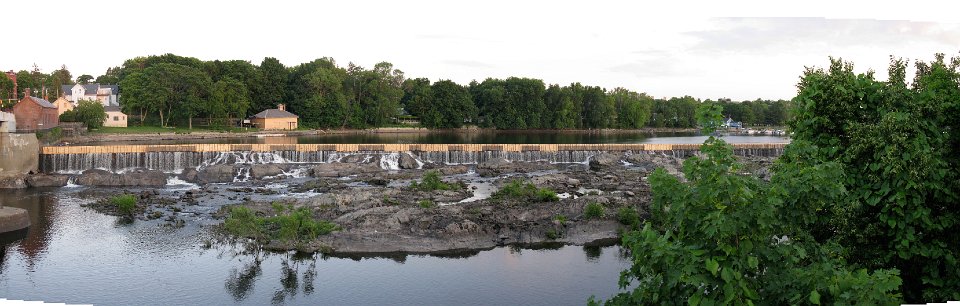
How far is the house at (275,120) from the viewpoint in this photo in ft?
326

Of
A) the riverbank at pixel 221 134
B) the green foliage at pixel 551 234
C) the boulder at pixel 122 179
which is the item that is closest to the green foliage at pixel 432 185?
the green foliage at pixel 551 234

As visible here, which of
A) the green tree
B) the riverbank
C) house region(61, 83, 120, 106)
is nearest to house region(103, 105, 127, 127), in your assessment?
the riverbank

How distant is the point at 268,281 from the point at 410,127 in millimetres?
97129

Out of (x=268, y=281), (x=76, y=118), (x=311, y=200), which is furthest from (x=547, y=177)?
(x=76, y=118)

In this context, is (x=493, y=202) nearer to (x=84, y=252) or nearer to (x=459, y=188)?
Answer: (x=459, y=188)

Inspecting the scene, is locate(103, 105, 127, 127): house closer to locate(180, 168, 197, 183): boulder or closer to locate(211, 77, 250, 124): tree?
locate(211, 77, 250, 124): tree

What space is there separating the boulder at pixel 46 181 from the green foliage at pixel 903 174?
42.6 metres

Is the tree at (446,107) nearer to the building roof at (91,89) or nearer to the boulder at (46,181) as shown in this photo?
the building roof at (91,89)

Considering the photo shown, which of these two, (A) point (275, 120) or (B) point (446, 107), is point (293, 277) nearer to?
(A) point (275, 120)

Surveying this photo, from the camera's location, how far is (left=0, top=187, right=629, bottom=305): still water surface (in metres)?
19.6

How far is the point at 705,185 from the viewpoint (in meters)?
6.67

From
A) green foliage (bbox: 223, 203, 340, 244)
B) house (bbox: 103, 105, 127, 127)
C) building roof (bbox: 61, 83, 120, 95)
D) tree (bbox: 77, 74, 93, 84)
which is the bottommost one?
green foliage (bbox: 223, 203, 340, 244)

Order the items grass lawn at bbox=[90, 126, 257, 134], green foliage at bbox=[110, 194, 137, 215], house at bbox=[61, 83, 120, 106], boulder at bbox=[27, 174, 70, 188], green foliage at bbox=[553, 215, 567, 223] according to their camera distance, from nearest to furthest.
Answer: green foliage at bbox=[553, 215, 567, 223] → green foliage at bbox=[110, 194, 137, 215] → boulder at bbox=[27, 174, 70, 188] → grass lawn at bbox=[90, 126, 257, 134] → house at bbox=[61, 83, 120, 106]

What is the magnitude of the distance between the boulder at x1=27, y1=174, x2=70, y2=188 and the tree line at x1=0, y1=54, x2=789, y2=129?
4630 cm
